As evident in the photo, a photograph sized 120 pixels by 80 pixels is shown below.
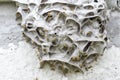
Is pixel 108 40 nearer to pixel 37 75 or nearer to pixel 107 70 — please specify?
pixel 107 70

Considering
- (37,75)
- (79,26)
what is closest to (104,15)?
(79,26)

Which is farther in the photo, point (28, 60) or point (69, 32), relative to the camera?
point (28, 60)

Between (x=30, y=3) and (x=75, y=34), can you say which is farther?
(x=30, y=3)

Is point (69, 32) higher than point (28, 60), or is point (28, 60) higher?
point (69, 32)
